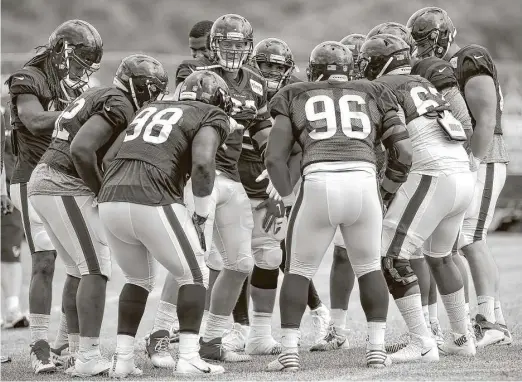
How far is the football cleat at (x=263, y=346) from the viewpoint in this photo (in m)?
5.82

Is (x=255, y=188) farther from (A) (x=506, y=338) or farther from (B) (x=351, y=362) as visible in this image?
(A) (x=506, y=338)

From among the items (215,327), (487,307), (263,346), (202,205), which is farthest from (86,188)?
(487,307)

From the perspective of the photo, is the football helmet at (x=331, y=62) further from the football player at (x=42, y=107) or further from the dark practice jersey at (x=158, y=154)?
the football player at (x=42, y=107)

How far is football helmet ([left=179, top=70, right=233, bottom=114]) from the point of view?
5008 millimetres

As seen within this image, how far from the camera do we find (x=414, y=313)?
517 cm

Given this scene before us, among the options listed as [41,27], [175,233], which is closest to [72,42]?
[175,233]

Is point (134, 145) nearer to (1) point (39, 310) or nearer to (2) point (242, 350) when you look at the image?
(1) point (39, 310)

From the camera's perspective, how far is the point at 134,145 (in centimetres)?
484

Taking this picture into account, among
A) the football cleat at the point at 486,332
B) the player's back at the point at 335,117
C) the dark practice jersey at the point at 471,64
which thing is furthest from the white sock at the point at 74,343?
the dark practice jersey at the point at 471,64

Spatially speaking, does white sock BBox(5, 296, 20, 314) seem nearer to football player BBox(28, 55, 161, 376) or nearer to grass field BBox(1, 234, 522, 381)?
grass field BBox(1, 234, 522, 381)

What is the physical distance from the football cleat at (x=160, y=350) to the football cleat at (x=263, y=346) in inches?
23.2

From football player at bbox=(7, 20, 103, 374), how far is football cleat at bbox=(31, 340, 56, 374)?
47 mm

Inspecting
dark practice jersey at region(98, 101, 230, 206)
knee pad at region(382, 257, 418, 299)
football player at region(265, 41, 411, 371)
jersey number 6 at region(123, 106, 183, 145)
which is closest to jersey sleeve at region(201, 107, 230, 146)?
dark practice jersey at region(98, 101, 230, 206)

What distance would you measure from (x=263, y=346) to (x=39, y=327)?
4.08 feet
